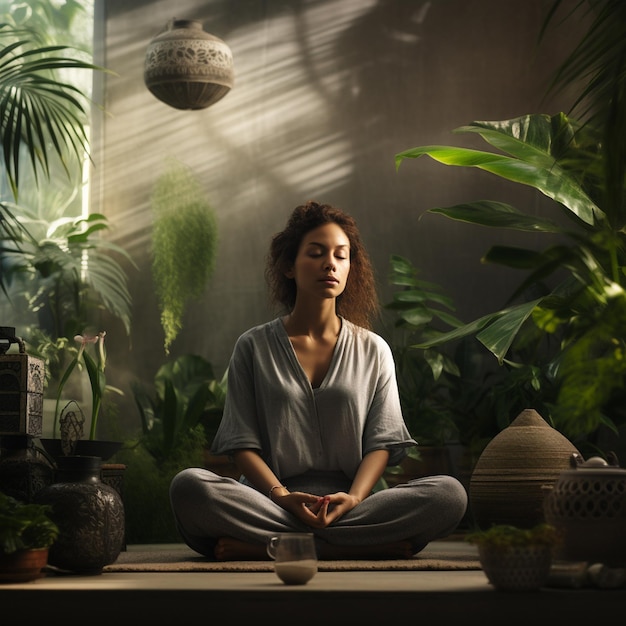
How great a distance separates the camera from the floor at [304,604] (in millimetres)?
2039

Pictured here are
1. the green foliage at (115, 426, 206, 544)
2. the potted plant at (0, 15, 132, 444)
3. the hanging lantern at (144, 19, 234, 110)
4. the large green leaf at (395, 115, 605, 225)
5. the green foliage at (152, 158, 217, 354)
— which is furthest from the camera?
the green foliage at (152, 158, 217, 354)

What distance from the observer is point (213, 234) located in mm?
5297

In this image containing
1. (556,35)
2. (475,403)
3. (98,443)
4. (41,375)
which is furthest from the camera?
(556,35)

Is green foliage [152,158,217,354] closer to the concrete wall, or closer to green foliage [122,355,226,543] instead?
the concrete wall

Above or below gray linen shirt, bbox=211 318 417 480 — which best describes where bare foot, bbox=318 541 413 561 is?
below

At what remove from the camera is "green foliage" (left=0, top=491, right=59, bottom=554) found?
2344 mm

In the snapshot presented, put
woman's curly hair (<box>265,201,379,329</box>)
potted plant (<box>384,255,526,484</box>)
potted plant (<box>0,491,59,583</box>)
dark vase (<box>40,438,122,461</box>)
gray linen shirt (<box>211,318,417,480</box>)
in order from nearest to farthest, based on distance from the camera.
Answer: potted plant (<box>0,491,59,583</box>) → dark vase (<box>40,438,122,461</box>) → gray linen shirt (<box>211,318,417,480</box>) → woman's curly hair (<box>265,201,379,329</box>) → potted plant (<box>384,255,526,484</box>)

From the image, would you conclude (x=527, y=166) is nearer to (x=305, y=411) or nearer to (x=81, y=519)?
(x=305, y=411)

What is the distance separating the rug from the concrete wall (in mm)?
2148

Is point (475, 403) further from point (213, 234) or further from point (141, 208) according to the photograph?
point (141, 208)

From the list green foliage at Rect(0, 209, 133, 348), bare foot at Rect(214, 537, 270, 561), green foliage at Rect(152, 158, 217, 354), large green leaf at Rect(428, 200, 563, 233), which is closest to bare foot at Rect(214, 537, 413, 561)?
bare foot at Rect(214, 537, 270, 561)

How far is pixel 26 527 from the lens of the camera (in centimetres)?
239

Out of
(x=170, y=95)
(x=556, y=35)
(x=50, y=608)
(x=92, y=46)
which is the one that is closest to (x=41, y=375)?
(x=50, y=608)

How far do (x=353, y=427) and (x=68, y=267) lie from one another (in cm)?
232
